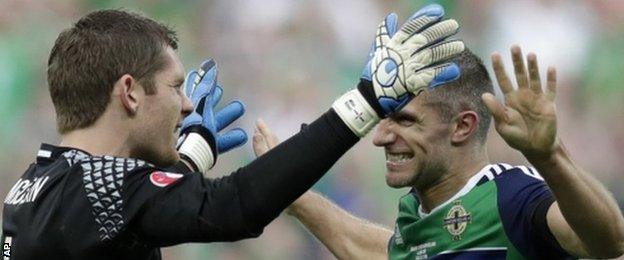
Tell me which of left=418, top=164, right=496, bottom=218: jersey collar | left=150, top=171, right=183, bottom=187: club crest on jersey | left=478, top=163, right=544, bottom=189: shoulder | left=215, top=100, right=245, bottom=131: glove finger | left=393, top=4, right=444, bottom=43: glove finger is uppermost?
left=393, top=4, right=444, bottom=43: glove finger

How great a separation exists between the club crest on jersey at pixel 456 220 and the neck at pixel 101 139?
1179 mm

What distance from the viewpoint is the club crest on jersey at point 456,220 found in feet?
13.3

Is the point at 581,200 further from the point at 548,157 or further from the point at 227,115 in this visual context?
the point at 227,115

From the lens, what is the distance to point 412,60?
3.19m

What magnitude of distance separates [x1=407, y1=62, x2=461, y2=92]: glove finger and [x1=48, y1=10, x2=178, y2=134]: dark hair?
709mm

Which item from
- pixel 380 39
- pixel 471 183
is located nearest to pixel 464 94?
pixel 471 183

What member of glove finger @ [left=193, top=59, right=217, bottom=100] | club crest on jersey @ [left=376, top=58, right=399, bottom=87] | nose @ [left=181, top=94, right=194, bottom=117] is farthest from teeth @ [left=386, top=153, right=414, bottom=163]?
club crest on jersey @ [left=376, top=58, right=399, bottom=87]

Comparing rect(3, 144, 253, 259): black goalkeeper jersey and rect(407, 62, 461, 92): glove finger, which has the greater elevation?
rect(407, 62, 461, 92): glove finger

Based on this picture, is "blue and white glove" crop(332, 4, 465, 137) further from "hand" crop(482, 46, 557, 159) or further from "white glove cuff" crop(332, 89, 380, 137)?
"hand" crop(482, 46, 557, 159)

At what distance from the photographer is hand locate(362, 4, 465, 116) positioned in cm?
317

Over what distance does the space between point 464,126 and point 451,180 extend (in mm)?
211

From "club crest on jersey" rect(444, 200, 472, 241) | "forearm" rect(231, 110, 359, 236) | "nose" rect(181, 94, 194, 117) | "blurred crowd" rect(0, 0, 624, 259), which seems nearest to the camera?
"forearm" rect(231, 110, 359, 236)

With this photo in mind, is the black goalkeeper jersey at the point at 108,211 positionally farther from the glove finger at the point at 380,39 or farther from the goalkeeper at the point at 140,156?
the glove finger at the point at 380,39

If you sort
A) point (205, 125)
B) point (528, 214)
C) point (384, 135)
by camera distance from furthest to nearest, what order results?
point (384, 135) → point (205, 125) → point (528, 214)
